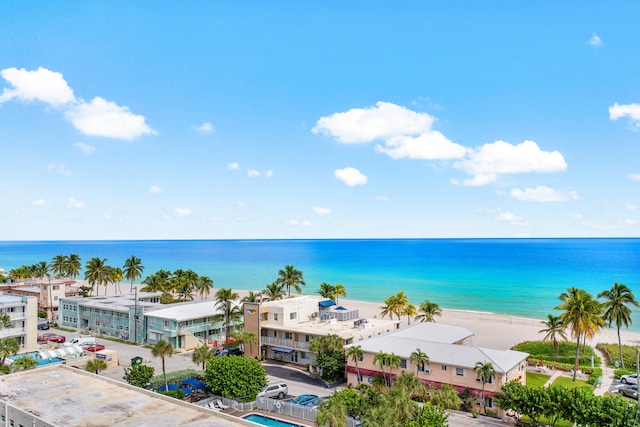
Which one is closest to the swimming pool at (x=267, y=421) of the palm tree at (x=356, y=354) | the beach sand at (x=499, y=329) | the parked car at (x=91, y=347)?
the palm tree at (x=356, y=354)

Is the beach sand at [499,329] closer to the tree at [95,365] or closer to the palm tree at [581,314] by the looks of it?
the palm tree at [581,314]

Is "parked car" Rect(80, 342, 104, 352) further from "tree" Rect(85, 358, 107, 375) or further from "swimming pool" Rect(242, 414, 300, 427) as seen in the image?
"swimming pool" Rect(242, 414, 300, 427)

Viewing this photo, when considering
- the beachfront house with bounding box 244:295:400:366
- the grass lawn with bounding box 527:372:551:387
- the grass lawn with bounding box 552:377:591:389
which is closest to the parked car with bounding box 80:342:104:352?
the beachfront house with bounding box 244:295:400:366

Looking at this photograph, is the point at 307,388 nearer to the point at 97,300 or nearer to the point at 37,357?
the point at 37,357

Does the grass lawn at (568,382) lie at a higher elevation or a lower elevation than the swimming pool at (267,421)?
lower

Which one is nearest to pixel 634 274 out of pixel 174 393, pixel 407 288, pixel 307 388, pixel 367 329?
pixel 407 288

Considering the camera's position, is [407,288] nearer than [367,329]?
No
